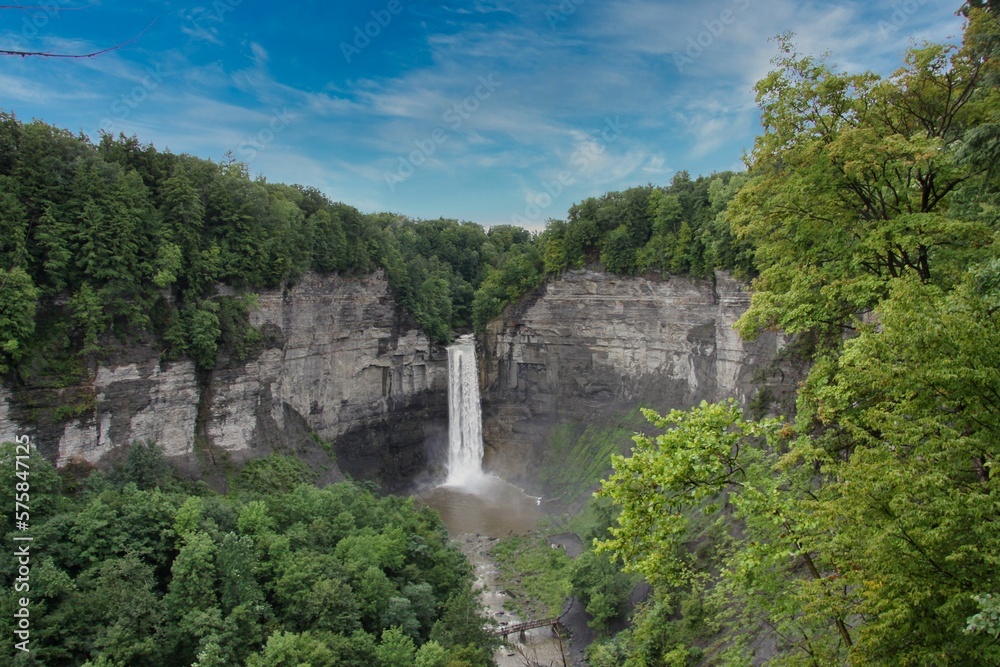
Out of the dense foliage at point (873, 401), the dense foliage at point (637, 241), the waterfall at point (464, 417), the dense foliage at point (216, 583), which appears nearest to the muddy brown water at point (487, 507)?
the waterfall at point (464, 417)

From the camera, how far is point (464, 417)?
51188mm

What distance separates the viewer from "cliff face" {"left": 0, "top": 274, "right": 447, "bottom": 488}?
26.9 metres

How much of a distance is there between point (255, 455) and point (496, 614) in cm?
1571

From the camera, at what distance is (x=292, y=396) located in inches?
1507

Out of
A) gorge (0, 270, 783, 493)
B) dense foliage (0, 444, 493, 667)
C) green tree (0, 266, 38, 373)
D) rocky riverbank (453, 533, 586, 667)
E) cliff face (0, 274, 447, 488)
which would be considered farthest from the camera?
gorge (0, 270, 783, 493)

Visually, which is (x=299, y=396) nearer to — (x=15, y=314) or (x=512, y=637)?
(x=15, y=314)

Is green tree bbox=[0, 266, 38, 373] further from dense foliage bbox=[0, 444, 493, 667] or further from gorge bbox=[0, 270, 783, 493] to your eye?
dense foliage bbox=[0, 444, 493, 667]

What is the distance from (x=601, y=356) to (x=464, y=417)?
13146 millimetres

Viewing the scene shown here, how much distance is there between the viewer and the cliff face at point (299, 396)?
88.1ft

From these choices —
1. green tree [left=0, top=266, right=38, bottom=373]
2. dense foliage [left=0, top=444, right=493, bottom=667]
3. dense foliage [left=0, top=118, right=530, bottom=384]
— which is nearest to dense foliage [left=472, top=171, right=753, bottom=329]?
dense foliage [left=0, top=118, right=530, bottom=384]

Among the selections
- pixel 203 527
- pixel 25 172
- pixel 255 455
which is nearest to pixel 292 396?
pixel 255 455

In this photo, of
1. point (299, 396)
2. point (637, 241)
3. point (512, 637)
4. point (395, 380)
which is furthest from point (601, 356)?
point (512, 637)

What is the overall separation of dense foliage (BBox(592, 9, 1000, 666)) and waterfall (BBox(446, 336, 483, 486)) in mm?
37764

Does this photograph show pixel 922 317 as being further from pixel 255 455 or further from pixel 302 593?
pixel 255 455
